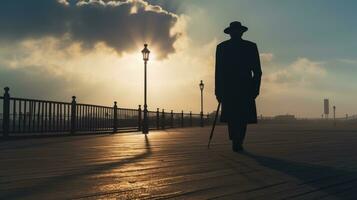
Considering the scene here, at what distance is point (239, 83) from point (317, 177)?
3.63 m

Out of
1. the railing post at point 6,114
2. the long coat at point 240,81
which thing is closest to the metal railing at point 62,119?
the railing post at point 6,114

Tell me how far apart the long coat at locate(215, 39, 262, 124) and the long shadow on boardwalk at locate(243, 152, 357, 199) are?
6.15 feet

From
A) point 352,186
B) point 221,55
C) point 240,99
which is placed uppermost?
point 221,55

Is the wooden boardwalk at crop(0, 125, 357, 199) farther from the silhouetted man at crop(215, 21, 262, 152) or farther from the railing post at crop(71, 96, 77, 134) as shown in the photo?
the railing post at crop(71, 96, 77, 134)

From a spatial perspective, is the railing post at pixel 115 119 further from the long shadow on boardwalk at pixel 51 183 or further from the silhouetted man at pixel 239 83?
the long shadow on boardwalk at pixel 51 183

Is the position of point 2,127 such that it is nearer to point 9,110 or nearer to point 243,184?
point 9,110

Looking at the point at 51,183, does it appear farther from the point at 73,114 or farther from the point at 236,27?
the point at 73,114

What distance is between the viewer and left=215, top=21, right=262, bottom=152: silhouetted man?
314 inches

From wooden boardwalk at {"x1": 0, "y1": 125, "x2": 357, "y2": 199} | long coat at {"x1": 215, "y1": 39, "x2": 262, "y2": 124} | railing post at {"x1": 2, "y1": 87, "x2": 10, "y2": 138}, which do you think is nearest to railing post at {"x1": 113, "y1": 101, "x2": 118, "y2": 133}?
railing post at {"x1": 2, "y1": 87, "x2": 10, "y2": 138}

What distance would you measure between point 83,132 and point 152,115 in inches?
421

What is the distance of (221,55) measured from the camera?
825cm

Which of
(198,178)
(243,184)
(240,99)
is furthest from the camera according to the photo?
(240,99)

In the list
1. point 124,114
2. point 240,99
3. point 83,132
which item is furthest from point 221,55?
point 124,114

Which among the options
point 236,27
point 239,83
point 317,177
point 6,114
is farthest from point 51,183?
point 6,114
